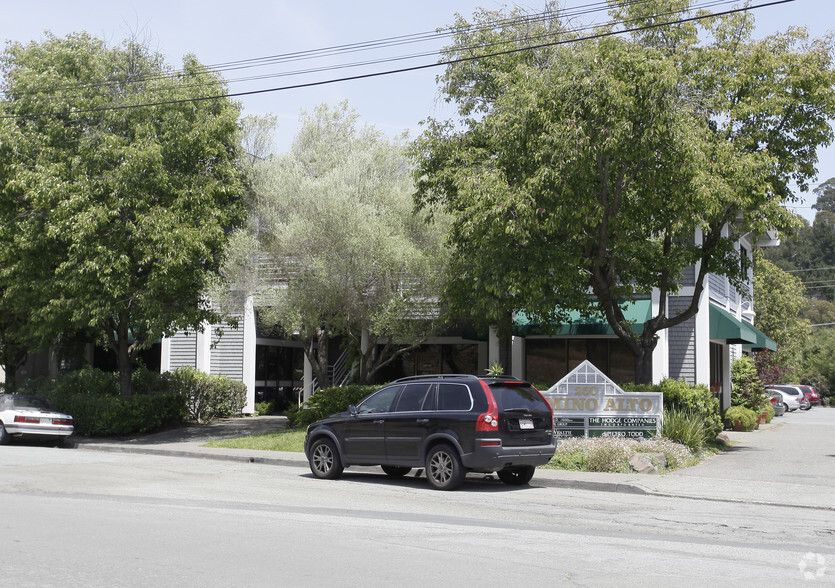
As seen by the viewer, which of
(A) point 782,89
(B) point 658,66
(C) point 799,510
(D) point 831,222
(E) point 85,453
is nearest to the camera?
(C) point 799,510

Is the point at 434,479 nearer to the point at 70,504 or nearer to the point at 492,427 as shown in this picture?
the point at 492,427

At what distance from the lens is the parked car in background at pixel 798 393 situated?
50412mm

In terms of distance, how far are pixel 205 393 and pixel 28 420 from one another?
7147 mm

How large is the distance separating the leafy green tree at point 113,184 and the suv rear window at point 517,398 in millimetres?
10090

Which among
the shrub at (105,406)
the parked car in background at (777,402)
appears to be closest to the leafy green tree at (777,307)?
the parked car in background at (777,402)

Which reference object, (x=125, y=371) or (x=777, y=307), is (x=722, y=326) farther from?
(x=777, y=307)

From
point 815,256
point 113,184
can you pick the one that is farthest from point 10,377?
point 815,256

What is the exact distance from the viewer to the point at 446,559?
303 inches

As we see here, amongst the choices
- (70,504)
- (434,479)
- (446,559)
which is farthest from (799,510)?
(70,504)

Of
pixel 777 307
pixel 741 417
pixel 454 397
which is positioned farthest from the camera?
pixel 777 307

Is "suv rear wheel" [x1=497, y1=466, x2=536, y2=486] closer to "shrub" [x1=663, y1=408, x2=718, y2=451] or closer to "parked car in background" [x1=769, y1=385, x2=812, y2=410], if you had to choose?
"shrub" [x1=663, y1=408, x2=718, y2=451]

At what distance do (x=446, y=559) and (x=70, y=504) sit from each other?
5.95 meters

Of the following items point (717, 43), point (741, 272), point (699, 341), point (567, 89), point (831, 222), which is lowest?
point (699, 341)

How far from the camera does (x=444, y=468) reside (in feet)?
43.7
